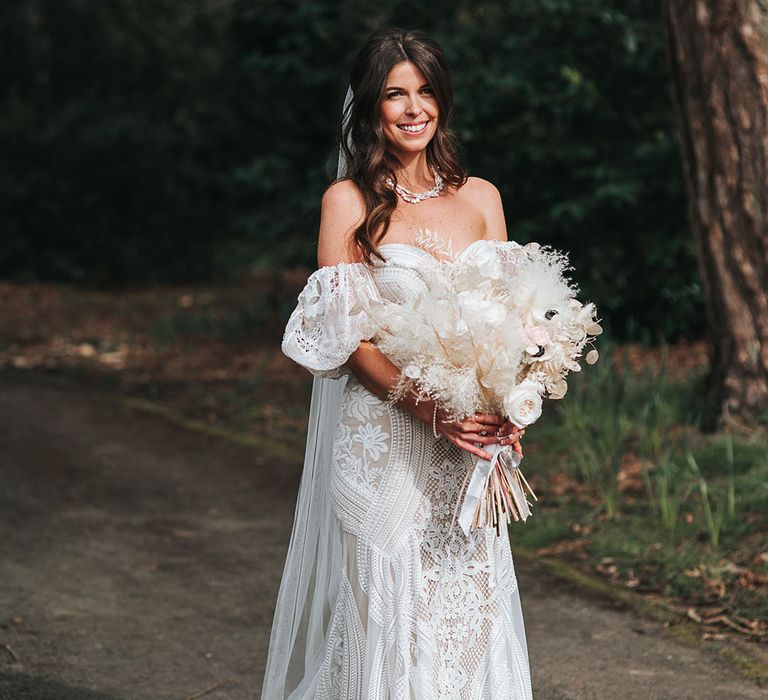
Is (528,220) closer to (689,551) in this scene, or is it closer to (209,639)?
(689,551)

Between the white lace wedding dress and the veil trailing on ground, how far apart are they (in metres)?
0.21

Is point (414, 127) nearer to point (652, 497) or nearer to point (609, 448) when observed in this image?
point (652, 497)

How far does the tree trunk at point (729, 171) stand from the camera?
6551mm

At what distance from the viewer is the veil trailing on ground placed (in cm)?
365

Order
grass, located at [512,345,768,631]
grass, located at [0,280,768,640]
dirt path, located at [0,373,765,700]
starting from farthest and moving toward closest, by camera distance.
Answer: grass, located at [0,280,768,640] < grass, located at [512,345,768,631] < dirt path, located at [0,373,765,700]

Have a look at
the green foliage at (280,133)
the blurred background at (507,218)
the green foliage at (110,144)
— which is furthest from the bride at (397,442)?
the green foliage at (110,144)

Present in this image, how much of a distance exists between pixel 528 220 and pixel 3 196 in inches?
355

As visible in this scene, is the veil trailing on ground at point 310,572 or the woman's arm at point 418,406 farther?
the veil trailing on ground at point 310,572

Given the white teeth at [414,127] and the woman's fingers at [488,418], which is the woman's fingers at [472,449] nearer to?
the woman's fingers at [488,418]

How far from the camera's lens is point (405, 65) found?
3.38 metres

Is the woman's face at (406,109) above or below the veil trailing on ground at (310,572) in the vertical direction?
above

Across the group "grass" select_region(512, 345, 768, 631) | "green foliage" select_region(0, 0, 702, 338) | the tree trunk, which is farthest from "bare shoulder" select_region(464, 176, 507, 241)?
the tree trunk

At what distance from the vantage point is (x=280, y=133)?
18.6 meters

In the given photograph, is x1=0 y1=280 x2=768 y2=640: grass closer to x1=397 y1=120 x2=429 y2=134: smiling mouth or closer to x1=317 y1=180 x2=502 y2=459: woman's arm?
x1=317 y1=180 x2=502 y2=459: woman's arm
